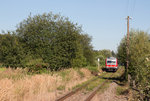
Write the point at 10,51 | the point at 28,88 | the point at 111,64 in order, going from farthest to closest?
the point at 111,64
the point at 10,51
the point at 28,88

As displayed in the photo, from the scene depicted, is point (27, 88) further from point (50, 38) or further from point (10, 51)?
point (50, 38)

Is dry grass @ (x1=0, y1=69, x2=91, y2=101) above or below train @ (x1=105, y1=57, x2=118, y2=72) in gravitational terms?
below

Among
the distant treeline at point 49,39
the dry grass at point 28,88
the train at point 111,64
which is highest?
the distant treeline at point 49,39

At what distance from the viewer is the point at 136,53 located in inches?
794

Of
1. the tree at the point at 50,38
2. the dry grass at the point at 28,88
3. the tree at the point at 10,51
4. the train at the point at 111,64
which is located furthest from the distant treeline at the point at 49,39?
the train at the point at 111,64

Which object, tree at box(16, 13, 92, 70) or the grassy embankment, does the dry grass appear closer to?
the grassy embankment

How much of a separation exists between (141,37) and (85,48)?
903 inches

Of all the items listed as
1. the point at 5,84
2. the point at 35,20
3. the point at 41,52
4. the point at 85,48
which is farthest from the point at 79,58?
the point at 5,84

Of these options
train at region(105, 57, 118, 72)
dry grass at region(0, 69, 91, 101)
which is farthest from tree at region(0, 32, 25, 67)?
train at region(105, 57, 118, 72)

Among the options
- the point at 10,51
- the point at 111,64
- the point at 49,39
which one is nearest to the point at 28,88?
the point at 10,51

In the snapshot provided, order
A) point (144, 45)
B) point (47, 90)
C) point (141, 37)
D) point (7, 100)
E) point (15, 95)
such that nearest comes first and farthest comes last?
point (7, 100)
point (15, 95)
point (47, 90)
point (144, 45)
point (141, 37)

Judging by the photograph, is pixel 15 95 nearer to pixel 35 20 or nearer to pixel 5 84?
pixel 5 84

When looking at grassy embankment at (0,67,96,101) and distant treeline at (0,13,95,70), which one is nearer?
grassy embankment at (0,67,96,101)

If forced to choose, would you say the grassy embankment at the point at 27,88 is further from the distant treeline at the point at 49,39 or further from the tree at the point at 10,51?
the distant treeline at the point at 49,39
